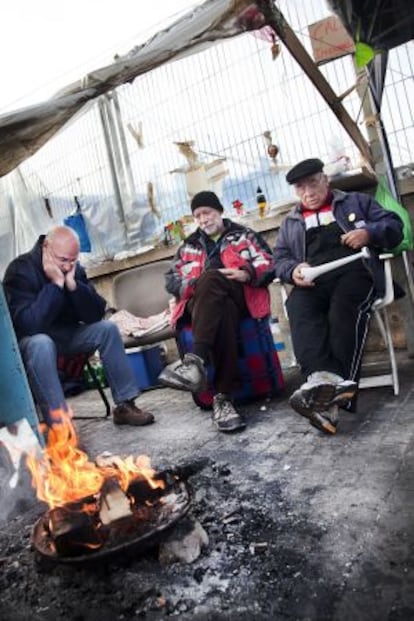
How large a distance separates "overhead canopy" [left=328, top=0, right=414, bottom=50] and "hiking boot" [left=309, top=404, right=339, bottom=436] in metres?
2.75

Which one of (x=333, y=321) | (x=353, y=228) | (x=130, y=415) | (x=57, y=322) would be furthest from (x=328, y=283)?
(x=57, y=322)

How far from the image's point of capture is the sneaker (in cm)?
311

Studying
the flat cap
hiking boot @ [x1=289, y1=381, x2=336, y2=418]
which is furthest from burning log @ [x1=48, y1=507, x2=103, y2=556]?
the flat cap

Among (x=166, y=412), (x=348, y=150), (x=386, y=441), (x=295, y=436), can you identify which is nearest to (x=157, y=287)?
(x=166, y=412)

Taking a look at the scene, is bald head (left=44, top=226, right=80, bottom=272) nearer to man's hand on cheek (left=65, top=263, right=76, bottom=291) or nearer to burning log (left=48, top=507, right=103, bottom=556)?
man's hand on cheek (left=65, top=263, right=76, bottom=291)

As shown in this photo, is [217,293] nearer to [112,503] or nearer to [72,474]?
[72,474]

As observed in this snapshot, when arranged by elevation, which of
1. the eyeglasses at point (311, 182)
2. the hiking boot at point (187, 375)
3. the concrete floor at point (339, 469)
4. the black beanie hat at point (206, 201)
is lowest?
the concrete floor at point (339, 469)

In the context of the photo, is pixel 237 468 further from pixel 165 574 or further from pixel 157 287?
pixel 157 287

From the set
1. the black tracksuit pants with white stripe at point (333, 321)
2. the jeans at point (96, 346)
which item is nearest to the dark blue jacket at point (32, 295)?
the jeans at point (96, 346)

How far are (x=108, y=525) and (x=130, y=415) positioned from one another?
1947 mm

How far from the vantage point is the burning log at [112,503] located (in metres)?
1.82

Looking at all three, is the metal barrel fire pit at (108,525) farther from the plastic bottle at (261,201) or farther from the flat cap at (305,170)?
the plastic bottle at (261,201)

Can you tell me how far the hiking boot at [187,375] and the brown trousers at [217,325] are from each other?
0.13 meters

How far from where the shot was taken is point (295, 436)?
2781 mm
